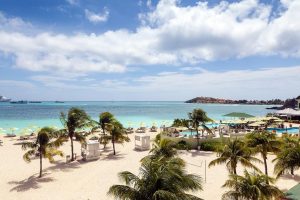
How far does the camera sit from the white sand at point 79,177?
1606 cm

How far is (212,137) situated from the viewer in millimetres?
29531

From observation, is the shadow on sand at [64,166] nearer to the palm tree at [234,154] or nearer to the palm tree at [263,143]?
the palm tree at [234,154]

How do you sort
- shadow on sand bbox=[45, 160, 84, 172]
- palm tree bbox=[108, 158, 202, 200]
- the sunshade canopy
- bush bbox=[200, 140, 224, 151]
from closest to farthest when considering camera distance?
palm tree bbox=[108, 158, 202, 200] → the sunshade canopy → shadow on sand bbox=[45, 160, 84, 172] → bush bbox=[200, 140, 224, 151]

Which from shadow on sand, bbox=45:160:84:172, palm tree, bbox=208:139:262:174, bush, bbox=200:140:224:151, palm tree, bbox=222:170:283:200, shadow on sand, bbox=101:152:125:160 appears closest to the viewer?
palm tree, bbox=222:170:283:200

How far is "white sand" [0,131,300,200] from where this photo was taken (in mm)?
16062

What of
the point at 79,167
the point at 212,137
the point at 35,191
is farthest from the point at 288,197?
the point at 212,137

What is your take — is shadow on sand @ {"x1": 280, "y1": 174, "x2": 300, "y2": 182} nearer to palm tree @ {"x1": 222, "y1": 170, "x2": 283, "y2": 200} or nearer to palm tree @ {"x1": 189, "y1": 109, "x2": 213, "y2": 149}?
palm tree @ {"x1": 222, "y1": 170, "x2": 283, "y2": 200}

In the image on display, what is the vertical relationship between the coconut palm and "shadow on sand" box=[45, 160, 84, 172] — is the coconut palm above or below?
above

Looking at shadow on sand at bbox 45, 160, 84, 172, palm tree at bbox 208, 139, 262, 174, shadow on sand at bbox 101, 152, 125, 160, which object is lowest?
shadow on sand at bbox 45, 160, 84, 172

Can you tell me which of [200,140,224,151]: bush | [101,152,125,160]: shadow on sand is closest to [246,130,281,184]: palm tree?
[200,140,224,151]: bush

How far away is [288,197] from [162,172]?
6.49 meters

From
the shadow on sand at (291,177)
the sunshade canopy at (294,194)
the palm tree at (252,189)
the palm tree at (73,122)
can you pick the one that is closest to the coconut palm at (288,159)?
the sunshade canopy at (294,194)

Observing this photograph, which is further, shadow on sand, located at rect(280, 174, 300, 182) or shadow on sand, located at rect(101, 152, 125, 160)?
shadow on sand, located at rect(101, 152, 125, 160)

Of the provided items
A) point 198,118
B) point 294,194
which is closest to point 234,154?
point 294,194
